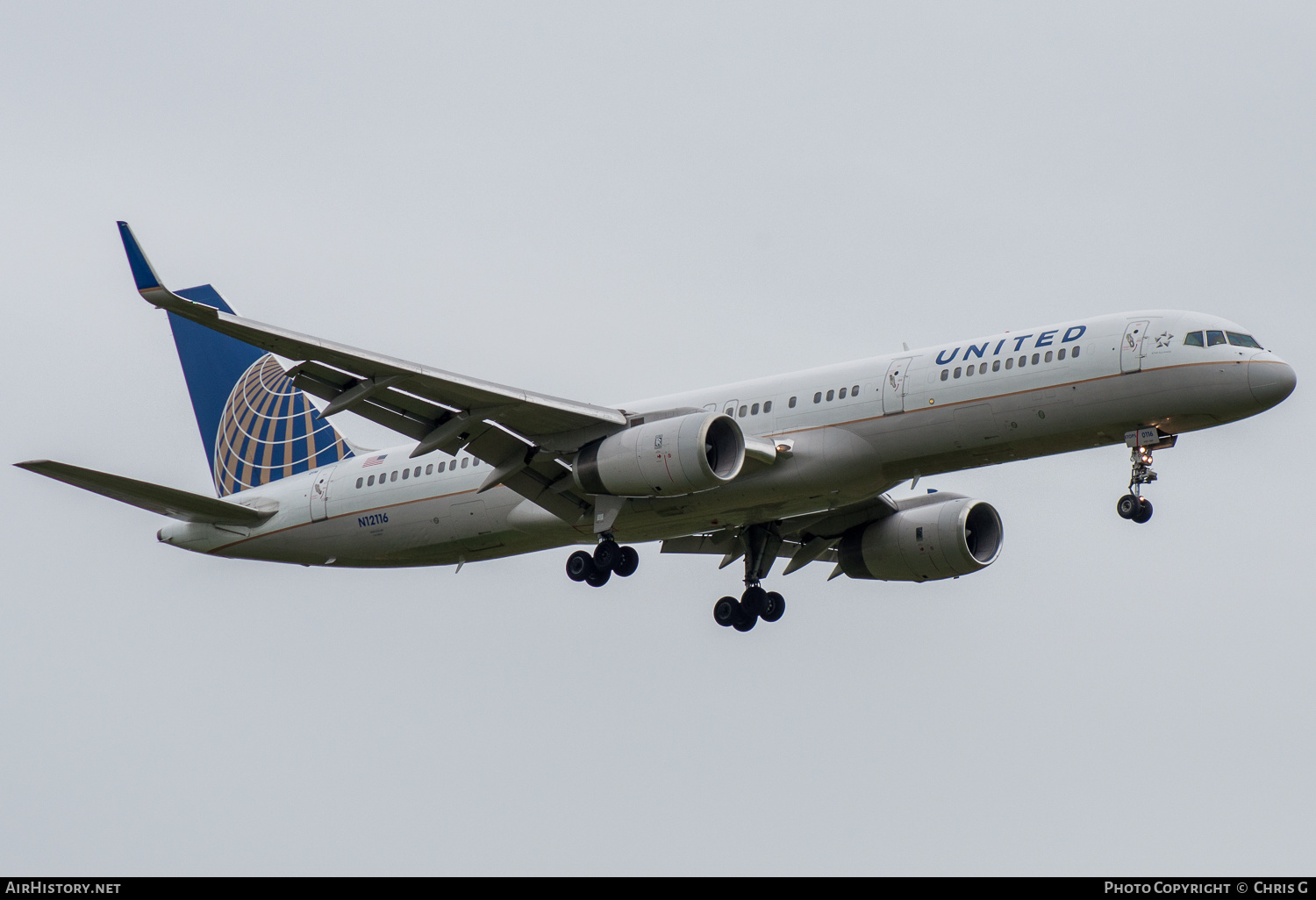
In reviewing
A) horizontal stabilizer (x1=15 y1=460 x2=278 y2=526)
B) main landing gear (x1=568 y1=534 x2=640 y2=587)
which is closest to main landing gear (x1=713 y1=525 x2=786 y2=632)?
main landing gear (x1=568 y1=534 x2=640 y2=587)

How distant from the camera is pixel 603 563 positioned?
3338 cm

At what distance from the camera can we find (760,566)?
121 ft

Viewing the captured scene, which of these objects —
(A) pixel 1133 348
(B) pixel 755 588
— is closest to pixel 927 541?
(B) pixel 755 588

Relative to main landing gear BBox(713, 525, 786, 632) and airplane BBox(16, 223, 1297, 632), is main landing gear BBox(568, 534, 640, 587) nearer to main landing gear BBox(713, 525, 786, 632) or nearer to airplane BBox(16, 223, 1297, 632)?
airplane BBox(16, 223, 1297, 632)

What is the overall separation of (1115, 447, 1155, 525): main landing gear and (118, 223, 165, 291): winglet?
17.2m

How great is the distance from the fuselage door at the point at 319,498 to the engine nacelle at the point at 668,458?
8.12m

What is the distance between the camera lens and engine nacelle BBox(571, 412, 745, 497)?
30172mm

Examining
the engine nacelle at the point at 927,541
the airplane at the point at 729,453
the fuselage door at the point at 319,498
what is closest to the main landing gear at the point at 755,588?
the airplane at the point at 729,453

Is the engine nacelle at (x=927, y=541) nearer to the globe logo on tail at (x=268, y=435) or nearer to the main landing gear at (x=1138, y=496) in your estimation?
the main landing gear at (x=1138, y=496)

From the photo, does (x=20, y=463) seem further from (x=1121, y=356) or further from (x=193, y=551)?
(x=1121, y=356)

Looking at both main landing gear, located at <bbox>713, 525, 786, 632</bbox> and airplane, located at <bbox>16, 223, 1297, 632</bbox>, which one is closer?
airplane, located at <bbox>16, 223, 1297, 632</bbox>

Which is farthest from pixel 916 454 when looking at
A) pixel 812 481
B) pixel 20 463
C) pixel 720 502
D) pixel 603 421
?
pixel 20 463

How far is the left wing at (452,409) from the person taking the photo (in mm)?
28062

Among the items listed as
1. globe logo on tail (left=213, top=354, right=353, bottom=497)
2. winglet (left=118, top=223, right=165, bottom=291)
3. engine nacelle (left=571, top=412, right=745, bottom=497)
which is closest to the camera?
winglet (left=118, top=223, right=165, bottom=291)
